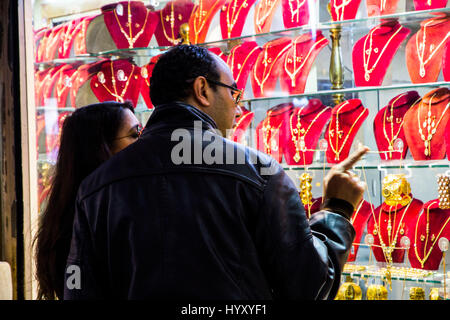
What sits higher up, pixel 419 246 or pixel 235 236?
pixel 235 236

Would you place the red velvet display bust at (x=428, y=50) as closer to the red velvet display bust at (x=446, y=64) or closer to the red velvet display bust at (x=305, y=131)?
the red velvet display bust at (x=446, y=64)

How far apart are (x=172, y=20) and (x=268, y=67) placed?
0.58m

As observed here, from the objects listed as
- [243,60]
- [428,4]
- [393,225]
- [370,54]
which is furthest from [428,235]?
[243,60]

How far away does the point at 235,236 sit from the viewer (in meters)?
1.13

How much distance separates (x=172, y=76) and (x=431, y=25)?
1290mm

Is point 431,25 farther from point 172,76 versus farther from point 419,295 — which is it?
point 172,76

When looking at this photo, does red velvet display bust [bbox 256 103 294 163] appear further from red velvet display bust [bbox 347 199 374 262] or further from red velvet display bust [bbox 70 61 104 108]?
red velvet display bust [bbox 70 61 104 108]

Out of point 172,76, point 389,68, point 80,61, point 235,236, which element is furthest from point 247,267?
point 80,61

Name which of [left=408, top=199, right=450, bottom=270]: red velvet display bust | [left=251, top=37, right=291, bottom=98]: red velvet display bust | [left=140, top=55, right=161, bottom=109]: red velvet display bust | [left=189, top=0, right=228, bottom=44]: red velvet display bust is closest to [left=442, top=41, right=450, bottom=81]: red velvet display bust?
[left=408, top=199, right=450, bottom=270]: red velvet display bust

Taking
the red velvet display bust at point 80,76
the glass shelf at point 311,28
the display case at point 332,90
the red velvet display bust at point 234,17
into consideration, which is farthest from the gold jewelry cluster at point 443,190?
the red velvet display bust at point 80,76

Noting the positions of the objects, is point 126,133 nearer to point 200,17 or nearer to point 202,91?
point 202,91

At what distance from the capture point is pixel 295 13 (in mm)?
2369

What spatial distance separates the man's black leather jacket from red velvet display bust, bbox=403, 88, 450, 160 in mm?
1029

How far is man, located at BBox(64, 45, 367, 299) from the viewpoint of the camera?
3.69 ft
